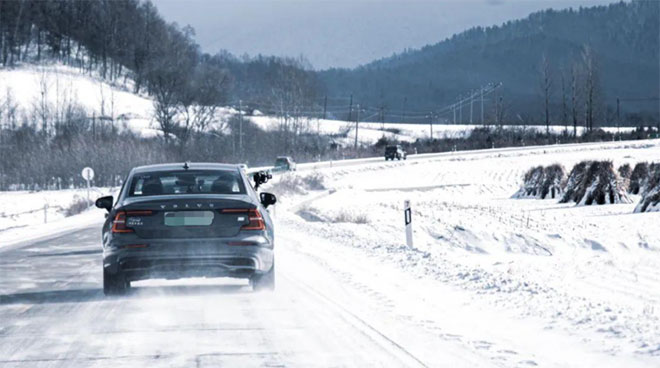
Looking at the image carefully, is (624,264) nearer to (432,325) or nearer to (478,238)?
(478,238)

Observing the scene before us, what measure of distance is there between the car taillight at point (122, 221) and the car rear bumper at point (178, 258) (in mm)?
171

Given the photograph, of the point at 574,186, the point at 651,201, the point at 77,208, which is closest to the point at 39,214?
the point at 77,208

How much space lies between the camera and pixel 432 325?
9.54 meters

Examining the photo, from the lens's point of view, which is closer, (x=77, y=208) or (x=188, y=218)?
(x=188, y=218)

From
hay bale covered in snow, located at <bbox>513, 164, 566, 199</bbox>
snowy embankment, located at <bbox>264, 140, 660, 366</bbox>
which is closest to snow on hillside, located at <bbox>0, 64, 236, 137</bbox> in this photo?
hay bale covered in snow, located at <bbox>513, 164, 566, 199</bbox>

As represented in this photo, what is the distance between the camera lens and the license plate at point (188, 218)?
11.1 m

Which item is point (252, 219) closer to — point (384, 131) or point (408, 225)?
point (408, 225)

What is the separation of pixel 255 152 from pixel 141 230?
89.7 metres

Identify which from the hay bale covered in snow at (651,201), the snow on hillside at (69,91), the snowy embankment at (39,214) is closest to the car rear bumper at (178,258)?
the snowy embankment at (39,214)

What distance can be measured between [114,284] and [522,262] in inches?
413

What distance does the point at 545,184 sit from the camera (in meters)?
48.6

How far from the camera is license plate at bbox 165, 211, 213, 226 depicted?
11109mm

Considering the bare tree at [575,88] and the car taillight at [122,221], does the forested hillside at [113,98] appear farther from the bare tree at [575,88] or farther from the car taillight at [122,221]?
the car taillight at [122,221]

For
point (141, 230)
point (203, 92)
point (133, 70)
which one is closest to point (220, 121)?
point (203, 92)
